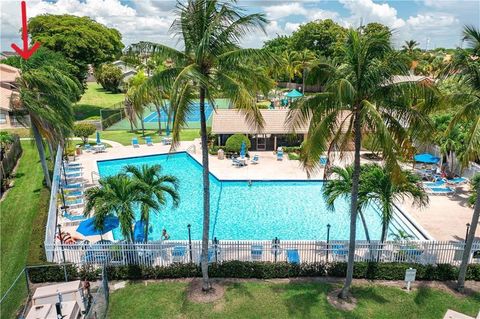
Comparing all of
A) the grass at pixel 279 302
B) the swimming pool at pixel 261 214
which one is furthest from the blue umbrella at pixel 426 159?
the grass at pixel 279 302

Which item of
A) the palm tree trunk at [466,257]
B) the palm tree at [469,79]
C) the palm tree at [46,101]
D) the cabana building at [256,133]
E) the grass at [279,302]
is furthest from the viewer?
the cabana building at [256,133]

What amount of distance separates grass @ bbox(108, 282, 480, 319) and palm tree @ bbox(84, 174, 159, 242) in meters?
2.35

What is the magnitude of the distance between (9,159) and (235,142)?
15.6 metres

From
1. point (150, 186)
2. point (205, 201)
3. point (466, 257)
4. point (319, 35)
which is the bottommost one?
point (466, 257)

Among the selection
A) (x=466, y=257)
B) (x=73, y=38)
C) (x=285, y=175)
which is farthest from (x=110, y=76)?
(x=466, y=257)

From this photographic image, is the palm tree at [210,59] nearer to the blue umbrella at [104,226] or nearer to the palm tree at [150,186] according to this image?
the palm tree at [150,186]

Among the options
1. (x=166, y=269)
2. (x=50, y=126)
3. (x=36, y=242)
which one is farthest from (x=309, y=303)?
(x=50, y=126)

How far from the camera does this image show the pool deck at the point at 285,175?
17.4 metres

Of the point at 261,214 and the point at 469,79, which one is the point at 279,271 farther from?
the point at 469,79

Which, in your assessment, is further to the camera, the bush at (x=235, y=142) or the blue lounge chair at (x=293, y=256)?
the bush at (x=235, y=142)

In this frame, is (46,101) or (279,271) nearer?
(279,271)

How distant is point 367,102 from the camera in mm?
9227

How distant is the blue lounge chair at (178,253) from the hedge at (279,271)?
0.99 ft

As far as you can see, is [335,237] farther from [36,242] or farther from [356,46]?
[36,242]
